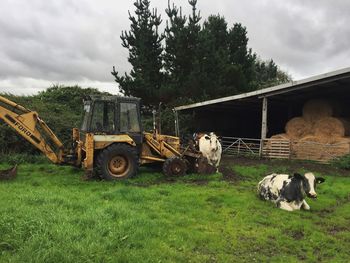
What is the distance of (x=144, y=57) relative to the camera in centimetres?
2455

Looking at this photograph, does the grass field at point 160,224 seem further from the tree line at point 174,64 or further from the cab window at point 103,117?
the tree line at point 174,64

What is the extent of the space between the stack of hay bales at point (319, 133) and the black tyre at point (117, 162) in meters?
9.22

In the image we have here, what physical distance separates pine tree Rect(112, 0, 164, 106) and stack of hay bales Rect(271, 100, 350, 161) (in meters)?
8.32

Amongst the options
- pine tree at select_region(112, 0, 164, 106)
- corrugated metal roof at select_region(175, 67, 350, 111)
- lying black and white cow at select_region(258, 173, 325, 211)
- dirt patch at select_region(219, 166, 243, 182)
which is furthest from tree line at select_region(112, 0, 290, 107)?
lying black and white cow at select_region(258, 173, 325, 211)

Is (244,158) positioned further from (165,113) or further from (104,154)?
(104,154)

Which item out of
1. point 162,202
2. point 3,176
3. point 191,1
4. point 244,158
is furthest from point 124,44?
point 162,202

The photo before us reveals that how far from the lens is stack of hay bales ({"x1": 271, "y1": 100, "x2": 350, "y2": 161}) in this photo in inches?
691

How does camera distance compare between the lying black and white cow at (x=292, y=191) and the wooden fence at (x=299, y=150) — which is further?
the wooden fence at (x=299, y=150)

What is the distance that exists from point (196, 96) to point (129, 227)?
1840 centimetres

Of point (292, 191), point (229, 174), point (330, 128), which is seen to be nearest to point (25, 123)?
point (229, 174)

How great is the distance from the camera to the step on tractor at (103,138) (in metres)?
11.3

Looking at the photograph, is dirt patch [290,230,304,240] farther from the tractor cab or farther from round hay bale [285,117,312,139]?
round hay bale [285,117,312,139]

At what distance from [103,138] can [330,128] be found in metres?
11.5

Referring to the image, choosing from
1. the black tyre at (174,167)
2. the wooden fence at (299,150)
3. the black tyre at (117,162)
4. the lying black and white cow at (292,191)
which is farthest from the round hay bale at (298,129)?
the lying black and white cow at (292,191)
